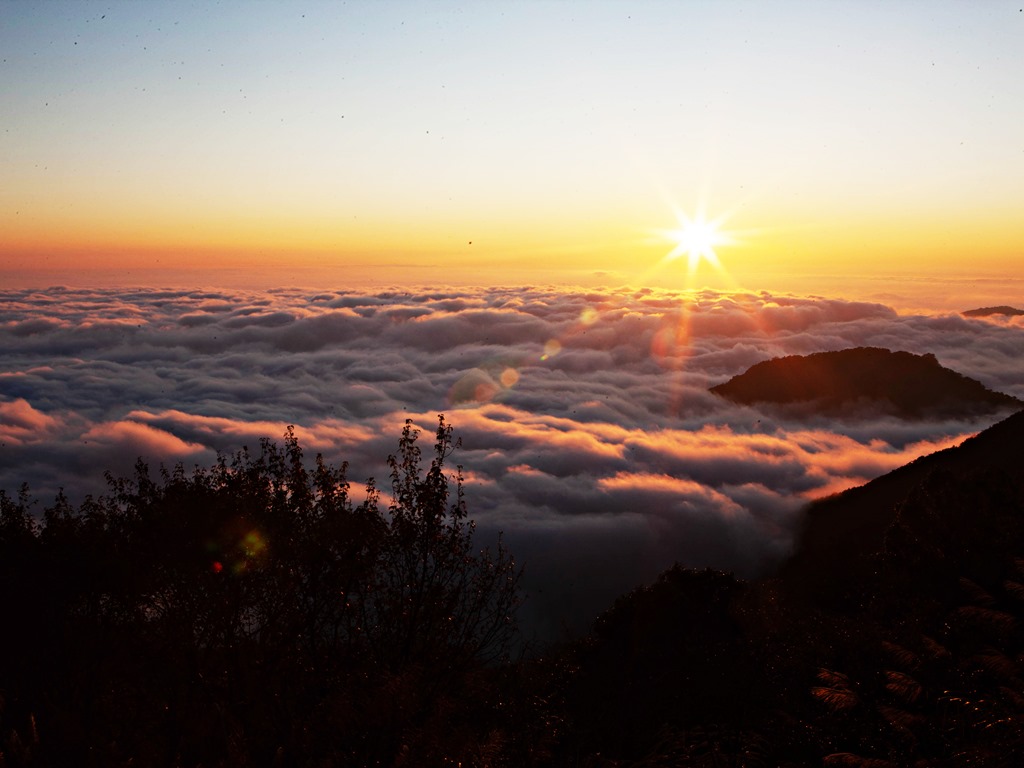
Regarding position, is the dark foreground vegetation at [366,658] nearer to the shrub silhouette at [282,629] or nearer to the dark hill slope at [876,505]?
the shrub silhouette at [282,629]

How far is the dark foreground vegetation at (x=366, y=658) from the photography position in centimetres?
1410

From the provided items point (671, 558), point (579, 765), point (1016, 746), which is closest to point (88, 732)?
point (579, 765)

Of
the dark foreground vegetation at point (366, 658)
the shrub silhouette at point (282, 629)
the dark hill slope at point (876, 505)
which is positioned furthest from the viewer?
the dark hill slope at point (876, 505)

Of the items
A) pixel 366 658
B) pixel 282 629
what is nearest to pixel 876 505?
pixel 366 658

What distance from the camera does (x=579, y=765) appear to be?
18.8 meters

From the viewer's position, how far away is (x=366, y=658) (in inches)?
719

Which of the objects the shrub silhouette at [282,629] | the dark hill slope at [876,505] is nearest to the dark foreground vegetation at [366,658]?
the shrub silhouette at [282,629]

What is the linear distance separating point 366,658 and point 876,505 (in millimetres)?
83867

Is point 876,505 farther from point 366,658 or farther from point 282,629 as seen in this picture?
point 282,629

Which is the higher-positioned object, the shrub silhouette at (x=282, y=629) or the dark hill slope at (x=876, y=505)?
the shrub silhouette at (x=282, y=629)

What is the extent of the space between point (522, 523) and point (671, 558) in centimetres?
2672

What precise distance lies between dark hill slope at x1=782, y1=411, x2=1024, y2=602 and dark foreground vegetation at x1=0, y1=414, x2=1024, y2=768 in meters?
19.4

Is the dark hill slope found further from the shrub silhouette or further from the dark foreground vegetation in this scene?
the shrub silhouette

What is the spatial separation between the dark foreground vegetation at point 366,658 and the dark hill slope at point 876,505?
19387mm
